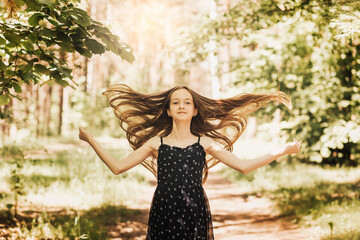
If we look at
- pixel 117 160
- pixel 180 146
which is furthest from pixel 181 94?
pixel 117 160

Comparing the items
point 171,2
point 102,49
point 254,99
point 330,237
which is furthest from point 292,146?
point 171,2

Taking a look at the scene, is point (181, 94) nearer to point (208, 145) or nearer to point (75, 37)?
point (208, 145)

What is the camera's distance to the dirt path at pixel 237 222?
5477mm

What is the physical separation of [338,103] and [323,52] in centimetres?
144

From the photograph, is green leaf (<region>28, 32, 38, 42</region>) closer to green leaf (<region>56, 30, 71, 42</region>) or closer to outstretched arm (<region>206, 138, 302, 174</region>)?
green leaf (<region>56, 30, 71, 42</region>)

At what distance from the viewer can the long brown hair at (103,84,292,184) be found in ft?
11.5

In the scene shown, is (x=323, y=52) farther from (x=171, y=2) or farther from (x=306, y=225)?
(x=171, y=2)

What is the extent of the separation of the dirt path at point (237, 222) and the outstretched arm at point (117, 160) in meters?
2.49

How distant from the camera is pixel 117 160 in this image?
10.4 feet

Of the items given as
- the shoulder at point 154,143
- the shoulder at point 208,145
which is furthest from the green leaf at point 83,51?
the shoulder at point 208,145

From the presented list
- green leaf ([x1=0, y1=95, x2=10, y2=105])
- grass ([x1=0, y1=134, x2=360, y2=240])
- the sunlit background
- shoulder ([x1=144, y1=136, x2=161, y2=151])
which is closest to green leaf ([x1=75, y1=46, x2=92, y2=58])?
the sunlit background

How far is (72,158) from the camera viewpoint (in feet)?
37.7

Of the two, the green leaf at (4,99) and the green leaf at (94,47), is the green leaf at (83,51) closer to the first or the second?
the green leaf at (94,47)

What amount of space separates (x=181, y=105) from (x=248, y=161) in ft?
2.61
